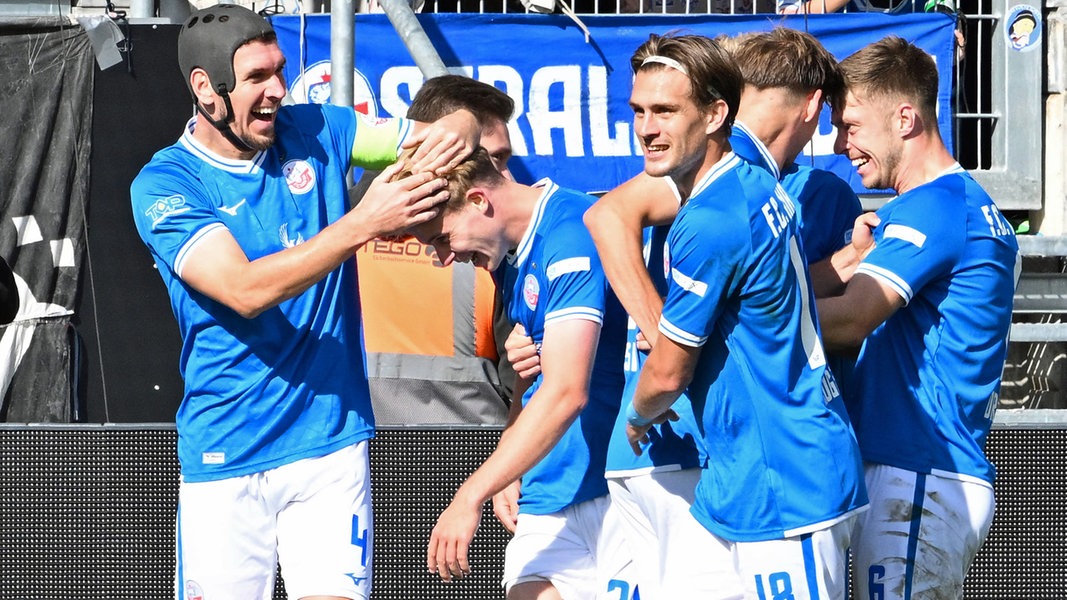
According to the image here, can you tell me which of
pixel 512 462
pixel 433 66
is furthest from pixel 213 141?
pixel 433 66

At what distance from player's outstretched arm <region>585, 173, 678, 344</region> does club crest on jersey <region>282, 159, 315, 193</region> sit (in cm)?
81

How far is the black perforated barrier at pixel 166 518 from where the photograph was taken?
5273 millimetres

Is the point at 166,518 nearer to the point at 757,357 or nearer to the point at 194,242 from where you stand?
the point at 194,242

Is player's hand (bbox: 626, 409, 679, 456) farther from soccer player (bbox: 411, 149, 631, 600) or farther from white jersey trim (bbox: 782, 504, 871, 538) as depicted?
white jersey trim (bbox: 782, 504, 871, 538)

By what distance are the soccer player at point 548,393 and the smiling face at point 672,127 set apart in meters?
0.50

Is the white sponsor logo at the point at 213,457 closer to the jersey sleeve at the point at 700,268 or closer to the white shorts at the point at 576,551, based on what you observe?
the white shorts at the point at 576,551

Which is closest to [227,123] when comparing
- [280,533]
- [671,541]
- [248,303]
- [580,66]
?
[248,303]

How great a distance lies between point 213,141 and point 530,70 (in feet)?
12.6

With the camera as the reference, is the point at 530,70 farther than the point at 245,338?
Yes

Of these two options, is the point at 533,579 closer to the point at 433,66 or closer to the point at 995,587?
the point at 995,587

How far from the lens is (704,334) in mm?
3012

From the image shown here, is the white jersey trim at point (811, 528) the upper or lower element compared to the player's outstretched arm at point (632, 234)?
lower

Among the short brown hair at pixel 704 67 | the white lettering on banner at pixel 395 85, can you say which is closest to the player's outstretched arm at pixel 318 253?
the short brown hair at pixel 704 67

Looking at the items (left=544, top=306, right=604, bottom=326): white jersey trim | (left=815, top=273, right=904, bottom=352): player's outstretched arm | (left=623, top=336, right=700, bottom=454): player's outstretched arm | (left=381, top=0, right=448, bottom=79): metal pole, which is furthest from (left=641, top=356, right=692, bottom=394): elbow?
(left=381, top=0, right=448, bottom=79): metal pole
